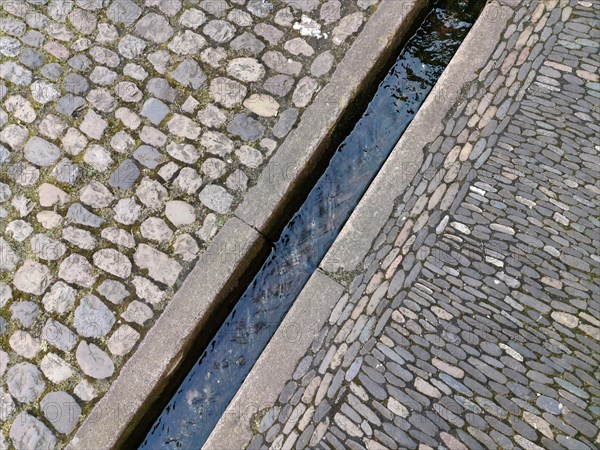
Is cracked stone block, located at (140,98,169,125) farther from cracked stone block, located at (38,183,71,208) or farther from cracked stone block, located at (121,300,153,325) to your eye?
cracked stone block, located at (121,300,153,325)

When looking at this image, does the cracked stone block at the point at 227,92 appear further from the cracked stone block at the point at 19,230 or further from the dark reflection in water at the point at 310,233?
the cracked stone block at the point at 19,230

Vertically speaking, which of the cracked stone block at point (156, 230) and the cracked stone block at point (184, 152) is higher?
the cracked stone block at point (184, 152)

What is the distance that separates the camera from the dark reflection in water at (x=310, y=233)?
4504 millimetres

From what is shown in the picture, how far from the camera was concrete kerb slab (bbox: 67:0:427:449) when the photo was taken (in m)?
4.12

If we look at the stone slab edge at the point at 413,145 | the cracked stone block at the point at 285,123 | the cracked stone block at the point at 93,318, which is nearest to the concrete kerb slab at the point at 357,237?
the stone slab edge at the point at 413,145

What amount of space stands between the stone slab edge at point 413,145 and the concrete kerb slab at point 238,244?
53 cm

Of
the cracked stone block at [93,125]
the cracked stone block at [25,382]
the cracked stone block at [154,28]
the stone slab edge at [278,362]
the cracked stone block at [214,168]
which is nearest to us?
the stone slab edge at [278,362]

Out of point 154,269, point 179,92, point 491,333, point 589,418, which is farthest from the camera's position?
point 179,92

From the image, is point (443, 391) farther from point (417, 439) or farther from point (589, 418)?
point (589, 418)

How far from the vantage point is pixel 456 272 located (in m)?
4.16

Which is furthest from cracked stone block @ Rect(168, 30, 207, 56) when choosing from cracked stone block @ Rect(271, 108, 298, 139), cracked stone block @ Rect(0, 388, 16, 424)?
cracked stone block @ Rect(0, 388, 16, 424)

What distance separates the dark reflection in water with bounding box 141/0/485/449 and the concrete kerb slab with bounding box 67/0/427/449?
254 mm

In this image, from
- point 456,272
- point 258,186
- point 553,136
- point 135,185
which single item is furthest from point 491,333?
point 135,185

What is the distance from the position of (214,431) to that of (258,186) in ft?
5.93
